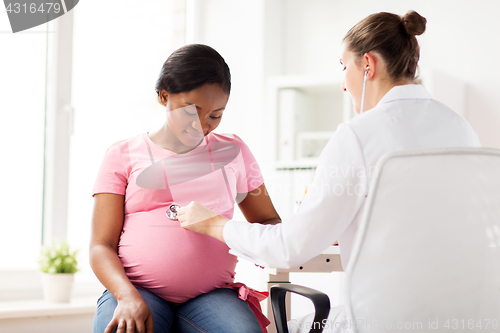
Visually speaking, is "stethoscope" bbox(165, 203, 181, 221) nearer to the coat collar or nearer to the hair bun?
the coat collar

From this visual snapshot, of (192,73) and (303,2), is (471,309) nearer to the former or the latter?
(192,73)

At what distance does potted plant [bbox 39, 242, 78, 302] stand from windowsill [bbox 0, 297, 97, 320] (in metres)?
0.04

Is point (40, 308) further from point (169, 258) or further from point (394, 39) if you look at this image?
point (394, 39)

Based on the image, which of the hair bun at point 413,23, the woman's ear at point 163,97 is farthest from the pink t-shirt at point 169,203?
the hair bun at point 413,23

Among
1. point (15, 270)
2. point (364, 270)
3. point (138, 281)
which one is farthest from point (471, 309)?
point (15, 270)

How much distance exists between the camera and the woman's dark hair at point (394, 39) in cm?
105

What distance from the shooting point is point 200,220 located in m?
Answer: 1.12

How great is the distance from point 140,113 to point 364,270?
1.93 m

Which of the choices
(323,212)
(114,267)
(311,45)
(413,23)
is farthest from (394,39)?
(311,45)

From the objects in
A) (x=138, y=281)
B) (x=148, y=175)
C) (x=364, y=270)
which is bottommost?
(x=138, y=281)

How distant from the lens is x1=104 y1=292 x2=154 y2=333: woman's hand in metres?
1.03

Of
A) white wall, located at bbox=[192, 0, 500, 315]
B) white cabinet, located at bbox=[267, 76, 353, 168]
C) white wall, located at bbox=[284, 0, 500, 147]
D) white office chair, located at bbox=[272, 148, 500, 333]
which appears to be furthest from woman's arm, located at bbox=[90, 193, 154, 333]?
white wall, located at bbox=[284, 0, 500, 147]

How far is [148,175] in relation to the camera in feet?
4.13

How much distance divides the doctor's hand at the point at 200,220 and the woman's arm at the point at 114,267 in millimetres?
188
